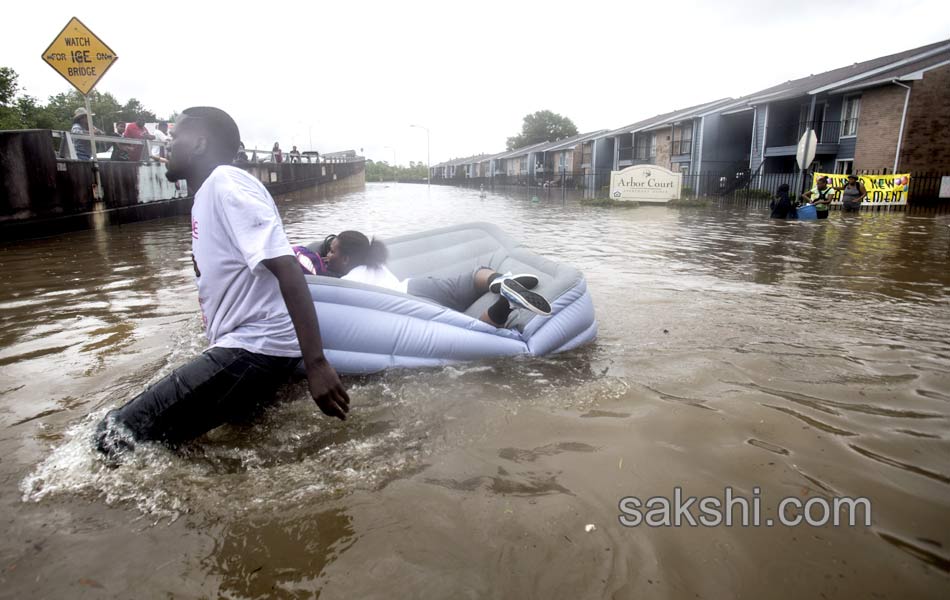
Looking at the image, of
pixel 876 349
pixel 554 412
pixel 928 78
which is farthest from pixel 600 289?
pixel 928 78

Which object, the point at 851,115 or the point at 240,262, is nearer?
the point at 240,262

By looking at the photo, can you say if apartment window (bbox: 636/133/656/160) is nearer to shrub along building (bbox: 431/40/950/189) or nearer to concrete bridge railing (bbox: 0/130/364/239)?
shrub along building (bbox: 431/40/950/189)

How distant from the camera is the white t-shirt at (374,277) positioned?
441cm

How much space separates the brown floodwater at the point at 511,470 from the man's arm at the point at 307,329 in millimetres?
437

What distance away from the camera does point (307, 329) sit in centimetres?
227

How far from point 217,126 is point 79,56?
39.6 feet

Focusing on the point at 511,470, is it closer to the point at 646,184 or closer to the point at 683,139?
the point at 646,184

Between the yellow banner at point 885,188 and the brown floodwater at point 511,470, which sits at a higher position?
the yellow banner at point 885,188

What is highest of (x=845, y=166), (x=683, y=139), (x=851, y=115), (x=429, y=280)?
(x=851, y=115)

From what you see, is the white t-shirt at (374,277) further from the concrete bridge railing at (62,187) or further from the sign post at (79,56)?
the sign post at (79,56)

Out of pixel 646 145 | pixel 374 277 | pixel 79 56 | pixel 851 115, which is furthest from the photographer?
pixel 646 145

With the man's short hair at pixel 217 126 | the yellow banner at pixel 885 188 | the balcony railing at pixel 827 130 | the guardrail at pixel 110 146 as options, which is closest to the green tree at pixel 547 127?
the balcony railing at pixel 827 130

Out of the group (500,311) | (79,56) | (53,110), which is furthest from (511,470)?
(53,110)

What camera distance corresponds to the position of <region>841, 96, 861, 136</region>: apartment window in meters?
22.3
